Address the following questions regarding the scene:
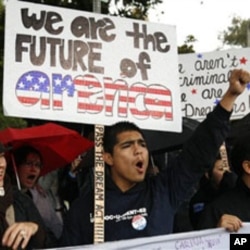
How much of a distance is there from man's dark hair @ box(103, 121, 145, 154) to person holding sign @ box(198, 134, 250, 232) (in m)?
0.51

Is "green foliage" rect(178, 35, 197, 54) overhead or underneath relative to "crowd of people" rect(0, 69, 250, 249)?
overhead

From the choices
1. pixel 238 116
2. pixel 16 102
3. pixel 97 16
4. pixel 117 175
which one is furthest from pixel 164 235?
pixel 238 116

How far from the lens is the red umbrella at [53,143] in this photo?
520 cm

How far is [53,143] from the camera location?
5.33m

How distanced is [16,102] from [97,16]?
0.70 meters

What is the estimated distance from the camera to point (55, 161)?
539 centimetres

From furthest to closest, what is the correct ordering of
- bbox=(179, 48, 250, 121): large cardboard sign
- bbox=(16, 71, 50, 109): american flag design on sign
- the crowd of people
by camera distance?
bbox=(179, 48, 250, 121): large cardboard sign
bbox=(16, 71, 50, 109): american flag design on sign
the crowd of people

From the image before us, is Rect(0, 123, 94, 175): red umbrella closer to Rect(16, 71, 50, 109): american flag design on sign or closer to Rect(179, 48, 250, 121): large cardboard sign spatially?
Result: Rect(16, 71, 50, 109): american flag design on sign

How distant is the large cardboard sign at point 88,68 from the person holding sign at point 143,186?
29 centimetres

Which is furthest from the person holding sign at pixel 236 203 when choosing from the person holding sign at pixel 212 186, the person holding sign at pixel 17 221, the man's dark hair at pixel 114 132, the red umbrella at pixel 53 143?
the red umbrella at pixel 53 143

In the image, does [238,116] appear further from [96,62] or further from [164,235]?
[164,235]

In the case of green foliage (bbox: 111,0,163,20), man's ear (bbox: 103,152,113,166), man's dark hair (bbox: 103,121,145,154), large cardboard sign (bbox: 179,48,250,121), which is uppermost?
green foliage (bbox: 111,0,163,20)

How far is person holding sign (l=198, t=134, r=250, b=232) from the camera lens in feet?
12.8

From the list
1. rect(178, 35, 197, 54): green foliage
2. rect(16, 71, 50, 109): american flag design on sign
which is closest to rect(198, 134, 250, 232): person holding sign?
rect(16, 71, 50, 109): american flag design on sign
